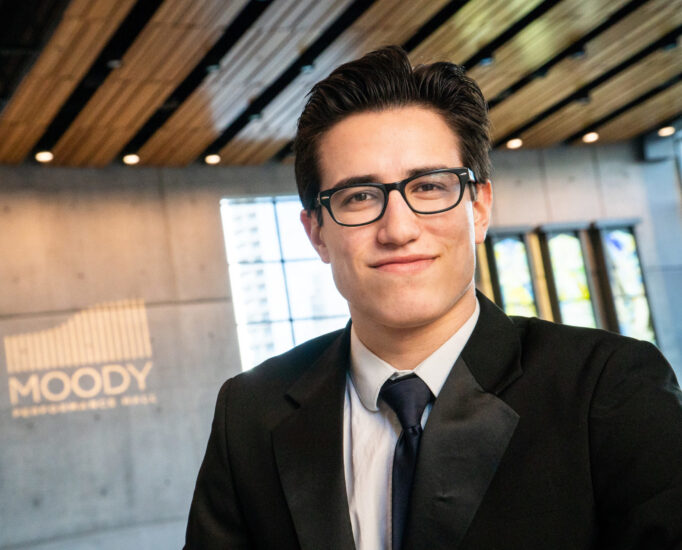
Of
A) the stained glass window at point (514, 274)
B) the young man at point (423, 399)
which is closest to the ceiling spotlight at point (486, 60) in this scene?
the stained glass window at point (514, 274)

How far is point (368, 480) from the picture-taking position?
5.19 feet

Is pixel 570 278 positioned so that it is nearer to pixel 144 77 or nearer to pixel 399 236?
pixel 144 77

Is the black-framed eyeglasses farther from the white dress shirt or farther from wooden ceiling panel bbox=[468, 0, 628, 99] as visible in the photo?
wooden ceiling panel bbox=[468, 0, 628, 99]

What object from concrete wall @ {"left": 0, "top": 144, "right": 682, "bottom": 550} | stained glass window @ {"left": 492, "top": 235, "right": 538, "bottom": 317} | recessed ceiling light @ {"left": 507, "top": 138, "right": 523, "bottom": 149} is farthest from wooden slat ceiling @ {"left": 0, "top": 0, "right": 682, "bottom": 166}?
stained glass window @ {"left": 492, "top": 235, "right": 538, "bottom": 317}

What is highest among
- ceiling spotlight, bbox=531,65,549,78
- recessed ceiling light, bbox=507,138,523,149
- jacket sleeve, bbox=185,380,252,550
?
ceiling spotlight, bbox=531,65,549,78

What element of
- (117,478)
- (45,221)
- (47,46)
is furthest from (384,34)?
(117,478)

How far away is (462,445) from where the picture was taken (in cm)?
147

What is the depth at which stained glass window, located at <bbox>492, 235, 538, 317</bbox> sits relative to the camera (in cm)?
1349

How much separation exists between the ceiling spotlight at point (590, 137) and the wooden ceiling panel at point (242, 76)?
587cm

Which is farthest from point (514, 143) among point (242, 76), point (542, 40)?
point (242, 76)

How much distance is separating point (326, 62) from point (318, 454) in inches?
342

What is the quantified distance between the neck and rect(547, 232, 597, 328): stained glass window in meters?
12.5

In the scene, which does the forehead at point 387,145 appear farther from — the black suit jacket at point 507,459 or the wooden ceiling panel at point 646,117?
the wooden ceiling panel at point 646,117

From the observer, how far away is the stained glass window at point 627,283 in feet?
45.9
